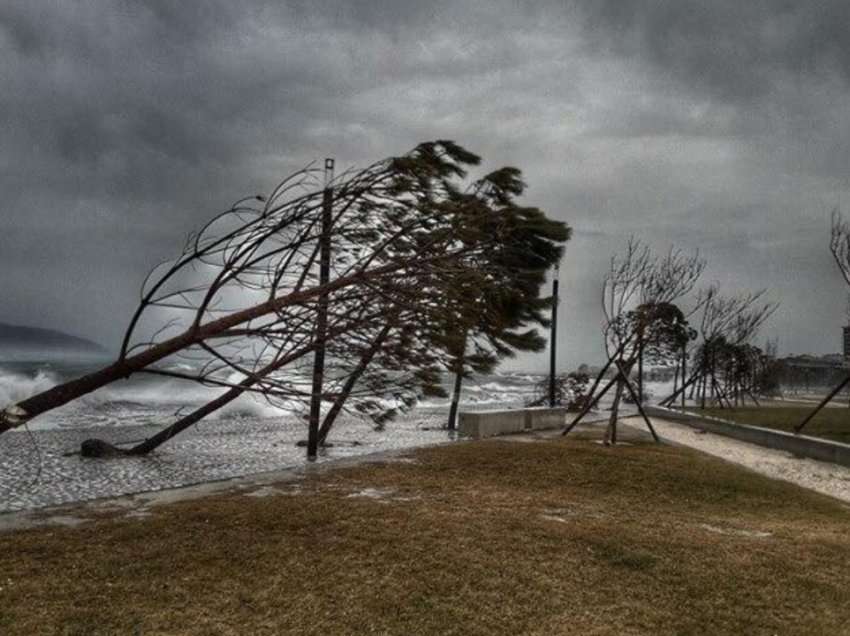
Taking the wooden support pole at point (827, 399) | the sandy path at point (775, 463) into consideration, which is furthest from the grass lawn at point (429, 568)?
the wooden support pole at point (827, 399)

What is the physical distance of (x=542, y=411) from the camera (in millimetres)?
22922

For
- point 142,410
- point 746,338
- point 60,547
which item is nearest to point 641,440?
point 60,547

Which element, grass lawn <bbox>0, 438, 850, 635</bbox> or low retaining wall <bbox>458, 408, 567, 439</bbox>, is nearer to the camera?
grass lawn <bbox>0, 438, 850, 635</bbox>

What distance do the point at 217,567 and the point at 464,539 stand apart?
2.12 metres

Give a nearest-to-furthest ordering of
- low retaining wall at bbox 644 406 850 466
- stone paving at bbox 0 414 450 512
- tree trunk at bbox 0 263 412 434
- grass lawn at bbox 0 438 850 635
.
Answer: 1. grass lawn at bbox 0 438 850 635
2. tree trunk at bbox 0 263 412 434
3. stone paving at bbox 0 414 450 512
4. low retaining wall at bbox 644 406 850 466

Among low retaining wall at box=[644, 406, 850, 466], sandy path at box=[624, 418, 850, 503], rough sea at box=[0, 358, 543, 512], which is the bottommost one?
rough sea at box=[0, 358, 543, 512]

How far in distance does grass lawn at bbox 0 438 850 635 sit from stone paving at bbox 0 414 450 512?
1576 millimetres

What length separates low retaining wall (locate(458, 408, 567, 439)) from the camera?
19.0 m

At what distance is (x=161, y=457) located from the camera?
15.5 metres

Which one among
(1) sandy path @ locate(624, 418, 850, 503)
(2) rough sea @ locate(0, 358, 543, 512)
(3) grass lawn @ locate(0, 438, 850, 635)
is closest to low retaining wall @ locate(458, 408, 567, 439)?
(2) rough sea @ locate(0, 358, 543, 512)

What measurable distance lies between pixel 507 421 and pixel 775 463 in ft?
24.6

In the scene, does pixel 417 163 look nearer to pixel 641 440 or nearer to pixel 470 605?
pixel 470 605

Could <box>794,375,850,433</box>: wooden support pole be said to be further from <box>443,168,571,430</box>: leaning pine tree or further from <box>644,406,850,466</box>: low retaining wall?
<box>443,168,571,430</box>: leaning pine tree

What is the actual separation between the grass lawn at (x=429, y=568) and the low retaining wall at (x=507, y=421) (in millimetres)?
9813
